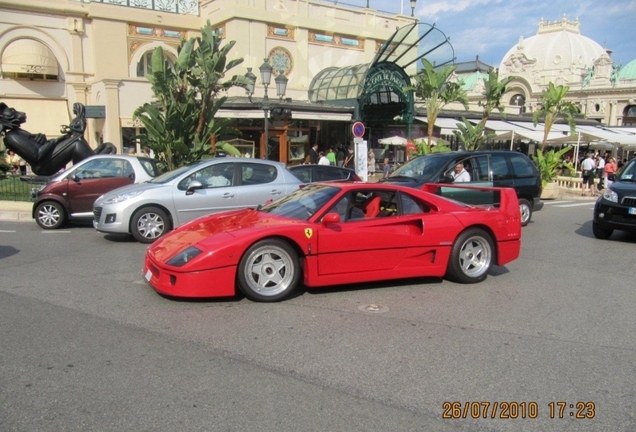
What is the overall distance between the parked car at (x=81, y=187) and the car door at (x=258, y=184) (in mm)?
2760

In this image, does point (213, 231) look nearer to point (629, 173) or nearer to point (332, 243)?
point (332, 243)

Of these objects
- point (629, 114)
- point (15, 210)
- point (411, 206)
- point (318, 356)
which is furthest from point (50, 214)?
point (629, 114)

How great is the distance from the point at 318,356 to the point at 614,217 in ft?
26.6

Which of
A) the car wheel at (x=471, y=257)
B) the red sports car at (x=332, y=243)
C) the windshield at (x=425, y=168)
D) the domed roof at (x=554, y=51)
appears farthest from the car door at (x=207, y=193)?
the domed roof at (x=554, y=51)

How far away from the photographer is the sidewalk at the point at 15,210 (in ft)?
41.7

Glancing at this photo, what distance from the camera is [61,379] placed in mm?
3760

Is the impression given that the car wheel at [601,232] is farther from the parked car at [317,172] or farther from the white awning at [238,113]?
the white awning at [238,113]

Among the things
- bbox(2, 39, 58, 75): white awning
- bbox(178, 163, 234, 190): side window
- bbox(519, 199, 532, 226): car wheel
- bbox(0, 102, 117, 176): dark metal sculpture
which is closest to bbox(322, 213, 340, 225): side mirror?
bbox(178, 163, 234, 190): side window

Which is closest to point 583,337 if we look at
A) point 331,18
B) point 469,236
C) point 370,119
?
point 469,236

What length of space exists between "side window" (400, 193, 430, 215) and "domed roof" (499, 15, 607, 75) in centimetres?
7254

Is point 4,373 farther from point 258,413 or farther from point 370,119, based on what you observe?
point 370,119

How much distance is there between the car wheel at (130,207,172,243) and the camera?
30.7 feet

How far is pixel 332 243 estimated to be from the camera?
5828 millimetres

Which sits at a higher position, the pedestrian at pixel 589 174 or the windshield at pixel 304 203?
the windshield at pixel 304 203
